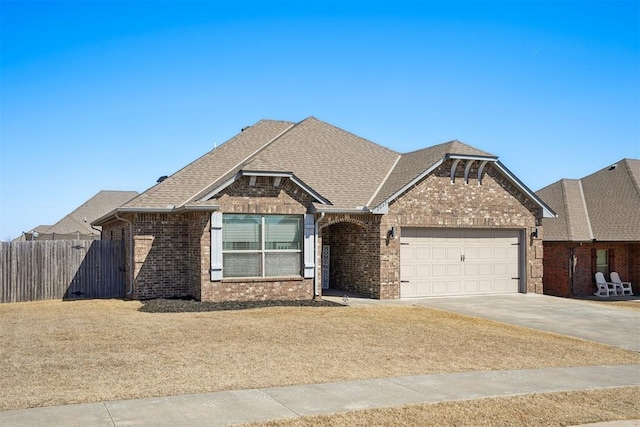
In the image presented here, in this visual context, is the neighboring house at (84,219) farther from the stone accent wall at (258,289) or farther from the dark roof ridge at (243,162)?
the stone accent wall at (258,289)

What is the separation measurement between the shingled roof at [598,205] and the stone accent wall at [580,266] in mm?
724

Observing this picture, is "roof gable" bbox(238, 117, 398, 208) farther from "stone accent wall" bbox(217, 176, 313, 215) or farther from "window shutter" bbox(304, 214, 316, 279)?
"window shutter" bbox(304, 214, 316, 279)

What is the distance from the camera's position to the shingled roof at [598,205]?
1025 inches

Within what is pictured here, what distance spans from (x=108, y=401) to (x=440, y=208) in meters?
16.1

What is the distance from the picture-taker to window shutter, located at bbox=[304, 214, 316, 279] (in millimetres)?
20141

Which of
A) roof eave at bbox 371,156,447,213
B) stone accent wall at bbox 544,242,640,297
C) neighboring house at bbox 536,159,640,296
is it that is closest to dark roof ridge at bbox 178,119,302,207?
roof eave at bbox 371,156,447,213

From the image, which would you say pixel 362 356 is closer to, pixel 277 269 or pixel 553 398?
pixel 553 398

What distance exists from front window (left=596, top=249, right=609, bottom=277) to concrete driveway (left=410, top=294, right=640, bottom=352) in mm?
5504

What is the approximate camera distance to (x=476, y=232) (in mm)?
23297

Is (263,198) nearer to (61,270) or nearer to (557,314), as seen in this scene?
(61,270)

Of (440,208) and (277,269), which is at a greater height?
(440,208)

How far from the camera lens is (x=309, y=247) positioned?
20.2 m

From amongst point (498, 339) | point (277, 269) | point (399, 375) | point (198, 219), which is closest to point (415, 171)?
point (277, 269)

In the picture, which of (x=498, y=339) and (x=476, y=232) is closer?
(x=498, y=339)
